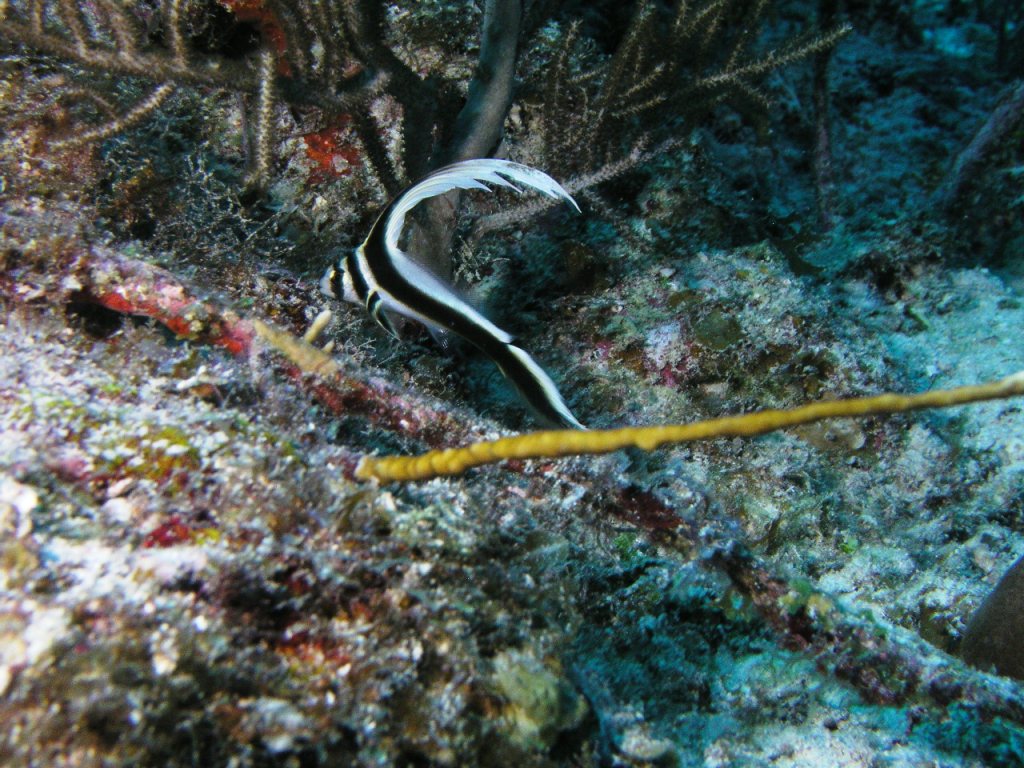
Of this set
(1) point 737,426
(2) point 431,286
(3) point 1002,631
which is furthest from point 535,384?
(3) point 1002,631

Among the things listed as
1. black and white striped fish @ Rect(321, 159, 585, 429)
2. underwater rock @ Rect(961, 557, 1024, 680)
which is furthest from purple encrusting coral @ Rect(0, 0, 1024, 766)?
black and white striped fish @ Rect(321, 159, 585, 429)

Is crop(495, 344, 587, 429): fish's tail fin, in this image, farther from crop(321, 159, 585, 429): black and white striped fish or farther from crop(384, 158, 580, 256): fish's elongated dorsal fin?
crop(384, 158, 580, 256): fish's elongated dorsal fin

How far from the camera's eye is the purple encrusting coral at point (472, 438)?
106cm

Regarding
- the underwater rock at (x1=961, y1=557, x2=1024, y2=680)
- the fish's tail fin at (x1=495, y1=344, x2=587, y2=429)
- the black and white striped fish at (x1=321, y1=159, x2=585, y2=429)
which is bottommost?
the underwater rock at (x1=961, y1=557, x2=1024, y2=680)

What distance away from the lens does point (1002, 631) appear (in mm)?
2279

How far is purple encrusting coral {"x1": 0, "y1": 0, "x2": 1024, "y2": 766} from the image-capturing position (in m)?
1.06

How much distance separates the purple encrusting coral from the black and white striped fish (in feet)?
0.98

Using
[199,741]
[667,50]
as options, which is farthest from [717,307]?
[199,741]

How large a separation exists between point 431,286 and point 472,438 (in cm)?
66

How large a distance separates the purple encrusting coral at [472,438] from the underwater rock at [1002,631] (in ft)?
0.16

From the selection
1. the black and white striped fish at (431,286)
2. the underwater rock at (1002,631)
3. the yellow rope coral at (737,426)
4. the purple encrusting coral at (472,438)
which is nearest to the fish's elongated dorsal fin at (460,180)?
the black and white striped fish at (431,286)

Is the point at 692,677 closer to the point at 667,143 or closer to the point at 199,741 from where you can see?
the point at 199,741

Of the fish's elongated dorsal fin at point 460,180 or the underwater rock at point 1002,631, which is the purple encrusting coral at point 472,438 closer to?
the underwater rock at point 1002,631

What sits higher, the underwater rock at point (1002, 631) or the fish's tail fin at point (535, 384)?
the fish's tail fin at point (535, 384)
